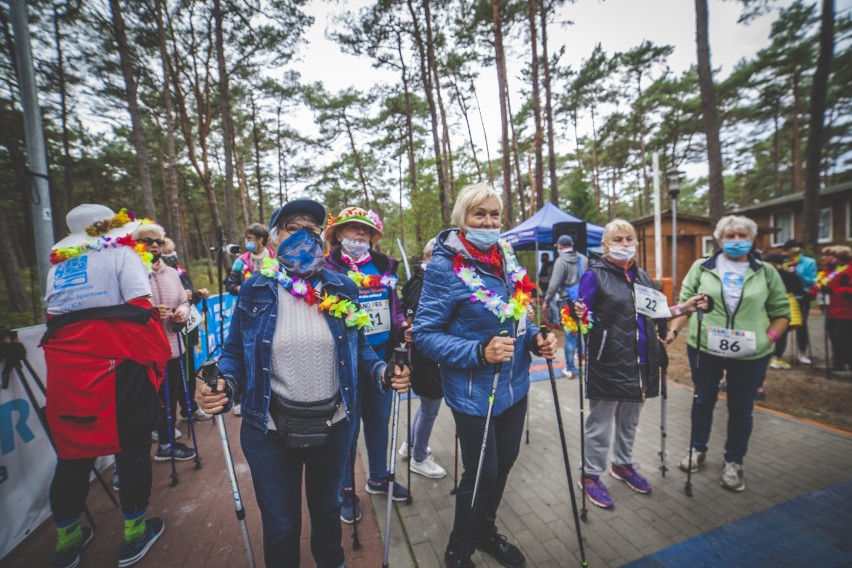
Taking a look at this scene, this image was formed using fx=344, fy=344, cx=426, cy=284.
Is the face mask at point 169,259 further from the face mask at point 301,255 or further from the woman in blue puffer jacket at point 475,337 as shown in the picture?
the woman in blue puffer jacket at point 475,337

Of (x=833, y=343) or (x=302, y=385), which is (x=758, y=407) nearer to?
(x=833, y=343)

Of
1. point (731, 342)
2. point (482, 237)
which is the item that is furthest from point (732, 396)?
point (482, 237)

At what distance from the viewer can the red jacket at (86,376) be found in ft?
6.82

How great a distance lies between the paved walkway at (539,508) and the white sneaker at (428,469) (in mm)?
71

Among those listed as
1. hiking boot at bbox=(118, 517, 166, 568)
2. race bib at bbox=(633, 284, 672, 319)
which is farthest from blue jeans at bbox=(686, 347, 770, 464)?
hiking boot at bbox=(118, 517, 166, 568)

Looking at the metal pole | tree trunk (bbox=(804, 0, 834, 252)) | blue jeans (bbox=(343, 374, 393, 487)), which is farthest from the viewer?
tree trunk (bbox=(804, 0, 834, 252))

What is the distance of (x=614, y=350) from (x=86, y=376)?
362 cm

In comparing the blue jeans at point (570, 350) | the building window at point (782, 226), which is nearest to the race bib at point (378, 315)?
the blue jeans at point (570, 350)

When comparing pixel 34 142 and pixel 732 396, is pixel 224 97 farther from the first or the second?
pixel 732 396

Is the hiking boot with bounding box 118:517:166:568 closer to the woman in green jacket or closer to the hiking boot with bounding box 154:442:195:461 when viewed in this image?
the hiking boot with bounding box 154:442:195:461

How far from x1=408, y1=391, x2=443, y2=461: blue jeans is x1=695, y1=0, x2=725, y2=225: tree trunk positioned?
9117 mm

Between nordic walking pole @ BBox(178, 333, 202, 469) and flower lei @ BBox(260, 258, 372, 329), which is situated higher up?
flower lei @ BBox(260, 258, 372, 329)

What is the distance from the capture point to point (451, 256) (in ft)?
6.57

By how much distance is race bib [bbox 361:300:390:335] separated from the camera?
2752 mm
